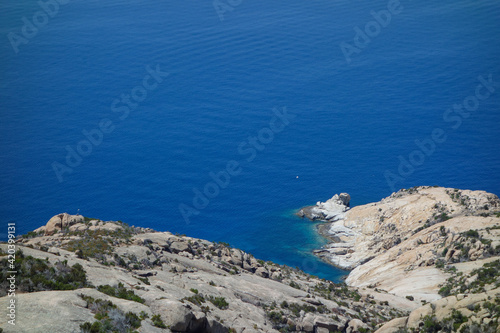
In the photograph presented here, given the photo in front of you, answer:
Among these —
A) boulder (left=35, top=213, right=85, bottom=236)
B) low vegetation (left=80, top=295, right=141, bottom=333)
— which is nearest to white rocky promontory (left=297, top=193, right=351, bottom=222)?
boulder (left=35, top=213, right=85, bottom=236)

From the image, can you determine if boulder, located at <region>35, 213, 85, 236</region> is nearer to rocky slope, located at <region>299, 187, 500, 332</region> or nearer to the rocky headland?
the rocky headland

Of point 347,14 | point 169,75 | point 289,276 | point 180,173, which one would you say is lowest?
point 289,276

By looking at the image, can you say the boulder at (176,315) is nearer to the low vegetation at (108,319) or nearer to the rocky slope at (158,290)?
the rocky slope at (158,290)

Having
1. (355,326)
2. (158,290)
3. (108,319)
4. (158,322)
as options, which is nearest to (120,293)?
(158,290)

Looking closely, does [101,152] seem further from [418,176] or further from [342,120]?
[418,176]

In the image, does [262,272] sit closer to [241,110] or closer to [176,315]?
[176,315]

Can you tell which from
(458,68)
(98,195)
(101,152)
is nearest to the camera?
(98,195)

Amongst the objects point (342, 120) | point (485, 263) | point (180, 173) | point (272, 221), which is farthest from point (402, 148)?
point (485, 263)
